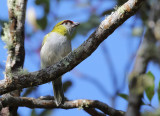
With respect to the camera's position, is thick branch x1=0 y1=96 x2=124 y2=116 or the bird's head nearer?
thick branch x1=0 y1=96 x2=124 y2=116

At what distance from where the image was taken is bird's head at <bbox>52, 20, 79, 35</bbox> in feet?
14.8

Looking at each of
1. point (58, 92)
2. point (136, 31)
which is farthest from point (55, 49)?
point (136, 31)

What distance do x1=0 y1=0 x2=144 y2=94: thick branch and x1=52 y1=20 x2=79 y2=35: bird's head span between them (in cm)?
187

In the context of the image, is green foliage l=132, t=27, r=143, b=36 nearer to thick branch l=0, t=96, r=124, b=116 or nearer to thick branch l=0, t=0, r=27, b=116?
thick branch l=0, t=96, r=124, b=116

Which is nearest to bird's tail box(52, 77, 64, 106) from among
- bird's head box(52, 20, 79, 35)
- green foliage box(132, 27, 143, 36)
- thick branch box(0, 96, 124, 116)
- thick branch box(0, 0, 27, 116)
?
thick branch box(0, 96, 124, 116)

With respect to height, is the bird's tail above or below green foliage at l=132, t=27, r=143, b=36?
below

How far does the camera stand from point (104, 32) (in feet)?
7.65

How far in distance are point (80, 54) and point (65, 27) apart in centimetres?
234

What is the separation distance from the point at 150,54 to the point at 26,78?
1755mm

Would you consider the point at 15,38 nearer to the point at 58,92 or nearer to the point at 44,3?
the point at 44,3

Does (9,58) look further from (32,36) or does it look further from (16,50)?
(32,36)

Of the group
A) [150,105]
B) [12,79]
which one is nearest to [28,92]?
[12,79]

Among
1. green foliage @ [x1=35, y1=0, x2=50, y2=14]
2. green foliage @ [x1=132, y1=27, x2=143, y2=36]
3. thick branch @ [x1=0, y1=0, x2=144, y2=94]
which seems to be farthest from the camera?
green foliage @ [x1=35, y1=0, x2=50, y2=14]

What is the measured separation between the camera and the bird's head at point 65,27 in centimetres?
451
